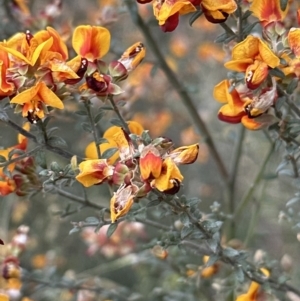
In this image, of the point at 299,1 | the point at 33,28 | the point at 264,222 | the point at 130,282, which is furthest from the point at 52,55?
the point at 264,222

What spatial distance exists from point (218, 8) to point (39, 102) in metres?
0.25

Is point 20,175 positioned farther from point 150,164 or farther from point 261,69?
point 261,69

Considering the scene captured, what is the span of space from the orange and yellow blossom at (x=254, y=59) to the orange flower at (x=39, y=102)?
23 cm

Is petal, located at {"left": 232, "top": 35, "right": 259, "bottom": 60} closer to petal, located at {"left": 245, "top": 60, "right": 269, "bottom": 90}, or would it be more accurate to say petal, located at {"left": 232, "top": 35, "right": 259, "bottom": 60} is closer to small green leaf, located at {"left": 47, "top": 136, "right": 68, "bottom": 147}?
petal, located at {"left": 245, "top": 60, "right": 269, "bottom": 90}

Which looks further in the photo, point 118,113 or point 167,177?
point 118,113

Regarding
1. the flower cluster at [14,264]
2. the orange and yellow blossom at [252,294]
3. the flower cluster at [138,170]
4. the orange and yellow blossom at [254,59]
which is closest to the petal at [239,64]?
the orange and yellow blossom at [254,59]

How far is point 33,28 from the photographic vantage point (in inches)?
48.0

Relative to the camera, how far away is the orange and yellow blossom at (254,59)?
704mm

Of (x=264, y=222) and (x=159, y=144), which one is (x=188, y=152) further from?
(x=264, y=222)

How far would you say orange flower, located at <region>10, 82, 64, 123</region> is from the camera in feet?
2.31

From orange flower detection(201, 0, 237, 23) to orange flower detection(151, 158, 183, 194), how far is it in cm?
19

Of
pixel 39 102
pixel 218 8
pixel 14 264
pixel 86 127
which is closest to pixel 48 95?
pixel 39 102

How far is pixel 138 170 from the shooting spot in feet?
2.30

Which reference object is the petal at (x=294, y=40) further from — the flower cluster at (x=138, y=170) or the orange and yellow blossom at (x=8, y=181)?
the orange and yellow blossom at (x=8, y=181)
